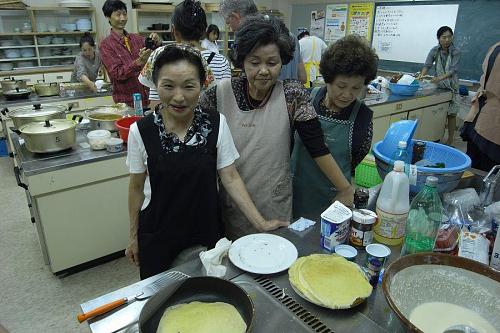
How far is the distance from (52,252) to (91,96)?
6.96 feet

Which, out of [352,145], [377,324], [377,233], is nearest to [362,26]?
[352,145]

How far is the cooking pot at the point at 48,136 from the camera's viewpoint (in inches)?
77.8

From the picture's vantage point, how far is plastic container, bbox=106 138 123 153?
2.18 meters

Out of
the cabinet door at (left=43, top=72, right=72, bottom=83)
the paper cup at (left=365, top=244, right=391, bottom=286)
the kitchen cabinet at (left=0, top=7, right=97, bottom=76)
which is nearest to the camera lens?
the paper cup at (left=365, top=244, right=391, bottom=286)

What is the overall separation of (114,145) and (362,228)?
65.0 inches

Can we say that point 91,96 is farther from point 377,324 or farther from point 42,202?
point 377,324

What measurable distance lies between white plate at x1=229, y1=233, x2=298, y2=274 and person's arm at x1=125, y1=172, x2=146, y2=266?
40cm

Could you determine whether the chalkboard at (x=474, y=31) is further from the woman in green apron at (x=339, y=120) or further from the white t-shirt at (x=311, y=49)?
the woman in green apron at (x=339, y=120)

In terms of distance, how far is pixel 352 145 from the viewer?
1.46 m

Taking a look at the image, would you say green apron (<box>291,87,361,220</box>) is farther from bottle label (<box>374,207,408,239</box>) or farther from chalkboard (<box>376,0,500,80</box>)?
chalkboard (<box>376,0,500,80</box>)

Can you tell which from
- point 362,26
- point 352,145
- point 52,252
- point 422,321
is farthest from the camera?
point 362,26

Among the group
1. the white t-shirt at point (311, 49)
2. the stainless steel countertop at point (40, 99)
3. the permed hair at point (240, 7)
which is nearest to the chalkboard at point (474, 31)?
the white t-shirt at point (311, 49)

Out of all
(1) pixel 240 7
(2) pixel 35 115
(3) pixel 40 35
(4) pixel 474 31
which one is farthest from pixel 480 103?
(3) pixel 40 35

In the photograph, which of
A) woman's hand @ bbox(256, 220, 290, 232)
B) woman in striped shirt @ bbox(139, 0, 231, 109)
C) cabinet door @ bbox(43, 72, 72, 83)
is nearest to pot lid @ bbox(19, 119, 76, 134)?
woman in striped shirt @ bbox(139, 0, 231, 109)
